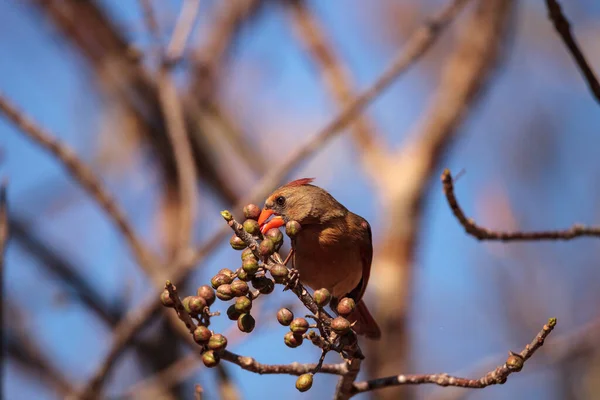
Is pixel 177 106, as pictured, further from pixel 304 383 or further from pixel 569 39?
pixel 304 383

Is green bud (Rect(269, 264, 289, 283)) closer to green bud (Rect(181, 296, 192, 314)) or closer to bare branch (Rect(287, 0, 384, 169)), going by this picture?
green bud (Rect(181, 296, 192, 314))

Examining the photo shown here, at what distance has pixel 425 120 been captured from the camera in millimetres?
6617

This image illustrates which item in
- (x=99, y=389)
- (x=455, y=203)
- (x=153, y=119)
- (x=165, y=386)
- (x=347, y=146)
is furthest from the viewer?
(x=347, y=146)

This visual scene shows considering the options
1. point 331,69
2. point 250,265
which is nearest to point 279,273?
point 250,265

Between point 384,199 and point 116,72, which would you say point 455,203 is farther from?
point 116,72

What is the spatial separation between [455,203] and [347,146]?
5.47 meters

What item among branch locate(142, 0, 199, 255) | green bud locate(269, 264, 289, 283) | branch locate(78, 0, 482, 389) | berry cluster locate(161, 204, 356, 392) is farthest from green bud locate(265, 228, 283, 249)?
branch locate(142, 0, 199, 255)

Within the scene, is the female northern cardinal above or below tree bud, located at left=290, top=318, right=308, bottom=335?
above

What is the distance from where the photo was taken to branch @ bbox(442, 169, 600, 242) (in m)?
2.45

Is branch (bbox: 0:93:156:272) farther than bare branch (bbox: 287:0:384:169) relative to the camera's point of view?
No

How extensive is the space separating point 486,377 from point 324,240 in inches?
42.8

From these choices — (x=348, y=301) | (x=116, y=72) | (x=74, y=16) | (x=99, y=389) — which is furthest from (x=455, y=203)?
(x=74, y=16)

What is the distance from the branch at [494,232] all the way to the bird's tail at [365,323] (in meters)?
0.67

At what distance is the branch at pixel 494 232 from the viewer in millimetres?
2449
